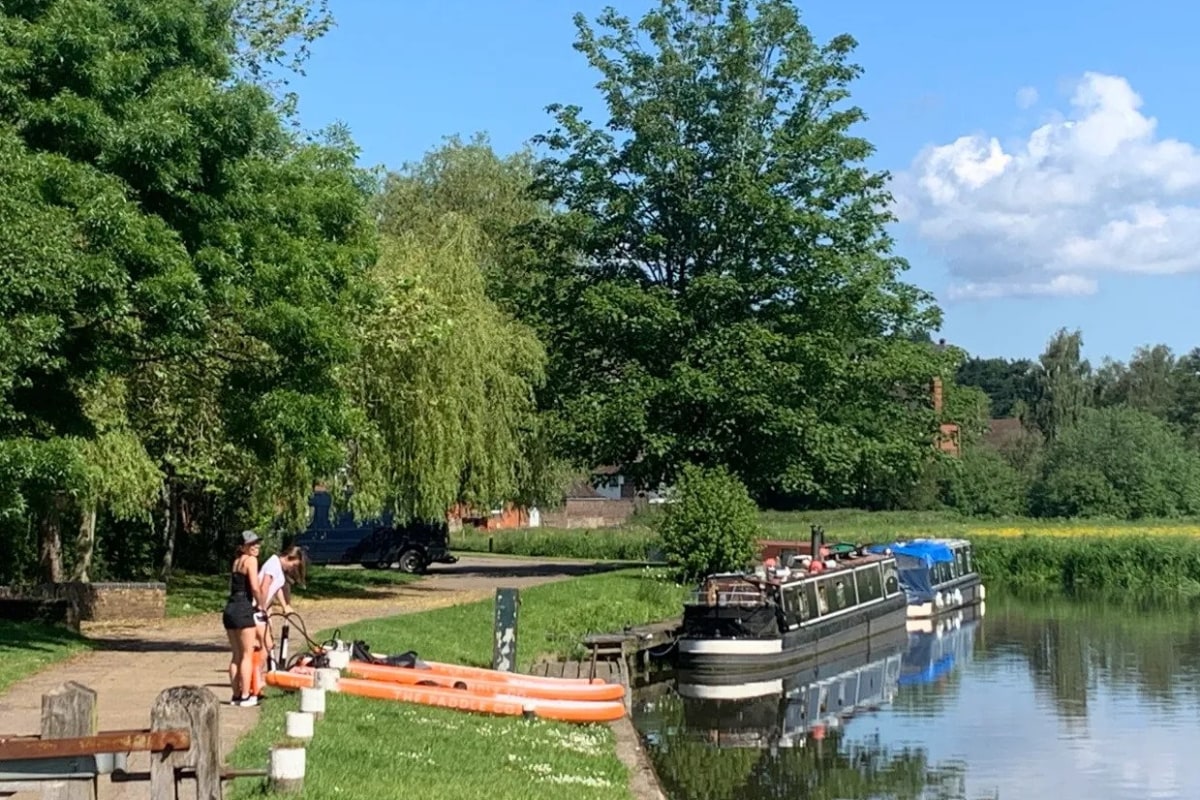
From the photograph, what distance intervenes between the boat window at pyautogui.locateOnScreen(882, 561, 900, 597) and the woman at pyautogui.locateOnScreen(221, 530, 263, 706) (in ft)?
75.3

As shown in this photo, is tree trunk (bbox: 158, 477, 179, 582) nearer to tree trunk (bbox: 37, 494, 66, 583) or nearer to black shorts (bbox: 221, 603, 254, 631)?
tree trunk (bbox: 37, 494, 66, 583)

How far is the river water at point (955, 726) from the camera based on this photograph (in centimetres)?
1909

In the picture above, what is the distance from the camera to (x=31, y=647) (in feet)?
66.2

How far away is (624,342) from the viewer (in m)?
42.6

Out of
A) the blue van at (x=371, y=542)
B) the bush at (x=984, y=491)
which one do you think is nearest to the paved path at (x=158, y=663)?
the blue van at (x=371, y=542)

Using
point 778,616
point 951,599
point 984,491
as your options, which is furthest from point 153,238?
point 984,491

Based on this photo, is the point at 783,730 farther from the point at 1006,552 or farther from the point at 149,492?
the point at 1006,552

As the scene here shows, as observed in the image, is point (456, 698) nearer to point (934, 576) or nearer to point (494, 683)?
point (494, 683)

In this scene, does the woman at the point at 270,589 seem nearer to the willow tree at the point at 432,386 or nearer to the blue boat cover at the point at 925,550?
the willow tree at the point at 432,386

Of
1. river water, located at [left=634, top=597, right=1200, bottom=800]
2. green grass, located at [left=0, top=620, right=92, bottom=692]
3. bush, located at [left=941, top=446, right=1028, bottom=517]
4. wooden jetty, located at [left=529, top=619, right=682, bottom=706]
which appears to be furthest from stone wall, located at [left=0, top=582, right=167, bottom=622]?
bush, located at [left=941, top=446, right=1028, bottom=517]

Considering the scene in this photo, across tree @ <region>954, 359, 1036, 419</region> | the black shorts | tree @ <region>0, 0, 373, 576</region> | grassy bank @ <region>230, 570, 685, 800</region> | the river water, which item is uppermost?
tree @ <region>954, 359, 1036, 419</region>

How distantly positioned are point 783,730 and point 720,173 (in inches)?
853

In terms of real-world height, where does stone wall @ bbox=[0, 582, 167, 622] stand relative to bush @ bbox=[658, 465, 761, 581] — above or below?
below

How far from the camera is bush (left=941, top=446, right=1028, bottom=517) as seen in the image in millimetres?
72562
